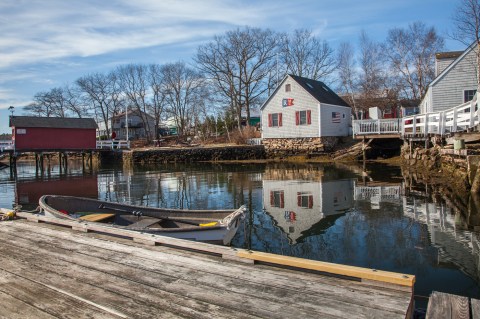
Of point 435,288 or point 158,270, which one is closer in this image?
point 158,270

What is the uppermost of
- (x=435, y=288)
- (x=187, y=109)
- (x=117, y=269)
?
(x=187, y=109)

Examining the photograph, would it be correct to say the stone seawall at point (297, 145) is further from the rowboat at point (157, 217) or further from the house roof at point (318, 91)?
the rowboat at point (157, 217)

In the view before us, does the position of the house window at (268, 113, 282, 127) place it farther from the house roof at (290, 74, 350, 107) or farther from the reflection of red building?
the reflection of red building

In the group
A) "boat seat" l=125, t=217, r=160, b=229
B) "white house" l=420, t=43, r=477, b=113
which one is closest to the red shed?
"white house" l=420, t=43, r=477, b=113

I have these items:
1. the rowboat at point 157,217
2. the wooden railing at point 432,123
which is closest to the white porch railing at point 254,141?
the wooden railing at point 432,123

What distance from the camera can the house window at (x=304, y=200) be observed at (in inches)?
520

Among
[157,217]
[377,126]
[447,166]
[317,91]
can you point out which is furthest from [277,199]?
[317,91]

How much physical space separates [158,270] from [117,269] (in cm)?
48

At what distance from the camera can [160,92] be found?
208ft

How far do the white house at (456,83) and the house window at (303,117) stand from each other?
10.6 metres

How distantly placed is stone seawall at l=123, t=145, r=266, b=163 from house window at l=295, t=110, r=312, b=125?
4.80m

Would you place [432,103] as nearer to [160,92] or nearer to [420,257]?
[420,257]

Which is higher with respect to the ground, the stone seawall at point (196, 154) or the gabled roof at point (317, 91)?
the gabled roof at point (317, 91)

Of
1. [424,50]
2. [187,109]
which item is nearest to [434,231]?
[424,50]
